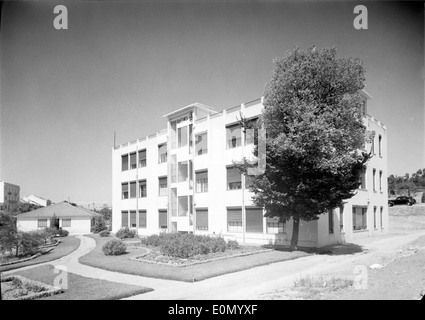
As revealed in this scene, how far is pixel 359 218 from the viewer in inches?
1048

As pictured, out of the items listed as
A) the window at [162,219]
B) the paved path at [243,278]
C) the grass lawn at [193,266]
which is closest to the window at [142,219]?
the window at [162,219]

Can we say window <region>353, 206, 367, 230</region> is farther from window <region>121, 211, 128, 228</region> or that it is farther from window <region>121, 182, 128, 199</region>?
window <region>121, 182, 128, 199</region>

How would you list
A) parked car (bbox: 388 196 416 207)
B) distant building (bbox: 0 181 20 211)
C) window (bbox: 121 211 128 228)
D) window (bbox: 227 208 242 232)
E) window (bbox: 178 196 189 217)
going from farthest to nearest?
parked car (bbox: 388 196 416 207)
window (bbox: 121 211 128 228)
window (bbox: 178 196 189 217)
window (bbox: 227 208 242 232)
distant building (bbox: 0 181 20 211)

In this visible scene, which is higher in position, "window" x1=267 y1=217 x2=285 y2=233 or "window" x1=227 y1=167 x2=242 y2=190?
"window" x1=227 y1=167 x2=242 y2=190

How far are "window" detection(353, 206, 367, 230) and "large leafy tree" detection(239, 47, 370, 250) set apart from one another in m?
10.7

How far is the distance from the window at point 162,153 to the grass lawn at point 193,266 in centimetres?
1757

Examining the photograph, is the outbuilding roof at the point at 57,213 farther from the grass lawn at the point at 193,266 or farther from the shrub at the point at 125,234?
the grass lawn at the point at 193,266

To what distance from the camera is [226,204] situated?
25.8 m

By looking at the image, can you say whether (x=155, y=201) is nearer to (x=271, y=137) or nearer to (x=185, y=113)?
(x=185, y=113)

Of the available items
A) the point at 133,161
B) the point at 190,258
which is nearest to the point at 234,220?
the point at 190,258

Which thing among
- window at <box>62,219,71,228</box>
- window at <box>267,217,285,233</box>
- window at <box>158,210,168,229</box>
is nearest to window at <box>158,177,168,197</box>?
window at <box>158,210,168,229</box>

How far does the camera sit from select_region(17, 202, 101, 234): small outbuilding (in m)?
43.0

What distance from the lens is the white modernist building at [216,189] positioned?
2344 centimetres
